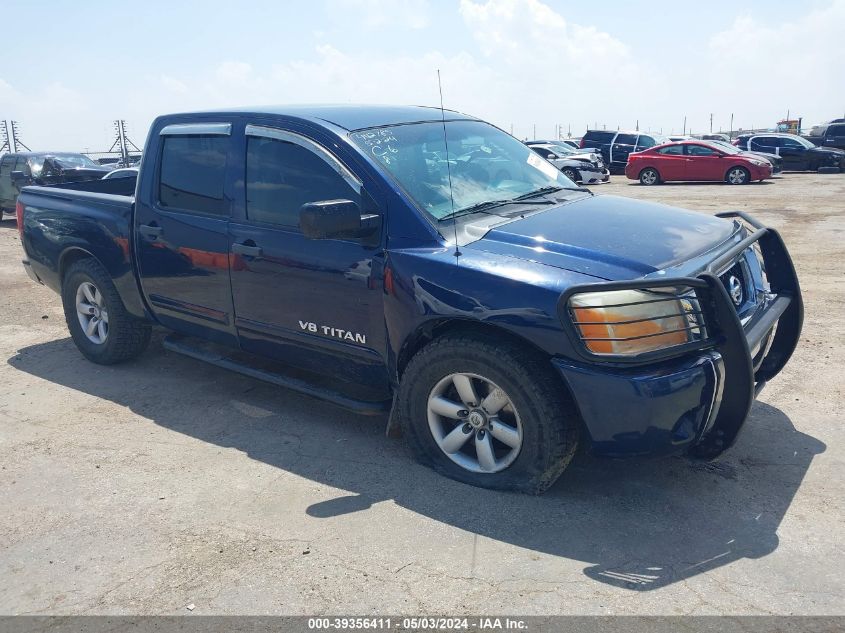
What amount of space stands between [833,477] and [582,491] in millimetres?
1244

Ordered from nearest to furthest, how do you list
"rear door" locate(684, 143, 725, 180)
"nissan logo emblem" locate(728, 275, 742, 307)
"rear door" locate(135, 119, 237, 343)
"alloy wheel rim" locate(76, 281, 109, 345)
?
"nissan logo emblem" locate(728, 275, 742, 307) → "rear door" locate(135, 119, 237, 343) → "alloy wheel rim" locate(76, 281, 109, 345) → "rear door" locate(684, 143, 725, 180)

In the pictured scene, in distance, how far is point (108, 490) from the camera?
4.04m

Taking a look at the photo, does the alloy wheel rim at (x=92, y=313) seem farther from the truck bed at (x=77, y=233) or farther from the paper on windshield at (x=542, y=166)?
the paper on windshield at (x=542, y=166)

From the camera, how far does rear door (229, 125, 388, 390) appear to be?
160 inches

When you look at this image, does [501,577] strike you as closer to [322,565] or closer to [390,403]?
[322,565]

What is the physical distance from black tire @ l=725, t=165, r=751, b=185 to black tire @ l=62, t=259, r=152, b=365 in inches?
795

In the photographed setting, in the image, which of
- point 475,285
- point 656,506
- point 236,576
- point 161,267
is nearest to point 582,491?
point 656,506

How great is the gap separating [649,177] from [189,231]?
21259 millimetres

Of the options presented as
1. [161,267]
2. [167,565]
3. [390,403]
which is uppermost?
[161,267]

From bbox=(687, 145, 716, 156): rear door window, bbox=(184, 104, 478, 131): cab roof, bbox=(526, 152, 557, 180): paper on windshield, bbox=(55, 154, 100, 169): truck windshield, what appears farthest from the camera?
bbox=(687, 145, 716, 156): rear door window

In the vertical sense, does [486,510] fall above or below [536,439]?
below

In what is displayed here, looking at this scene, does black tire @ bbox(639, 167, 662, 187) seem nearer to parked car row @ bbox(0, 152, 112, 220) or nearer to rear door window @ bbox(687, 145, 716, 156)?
rear door window @ bbox(687, 145, 716, 156)

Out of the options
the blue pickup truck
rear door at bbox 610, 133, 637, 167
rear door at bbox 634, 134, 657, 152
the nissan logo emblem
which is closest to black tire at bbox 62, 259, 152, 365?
the blue pickup truck

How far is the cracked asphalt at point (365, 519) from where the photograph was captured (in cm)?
302
